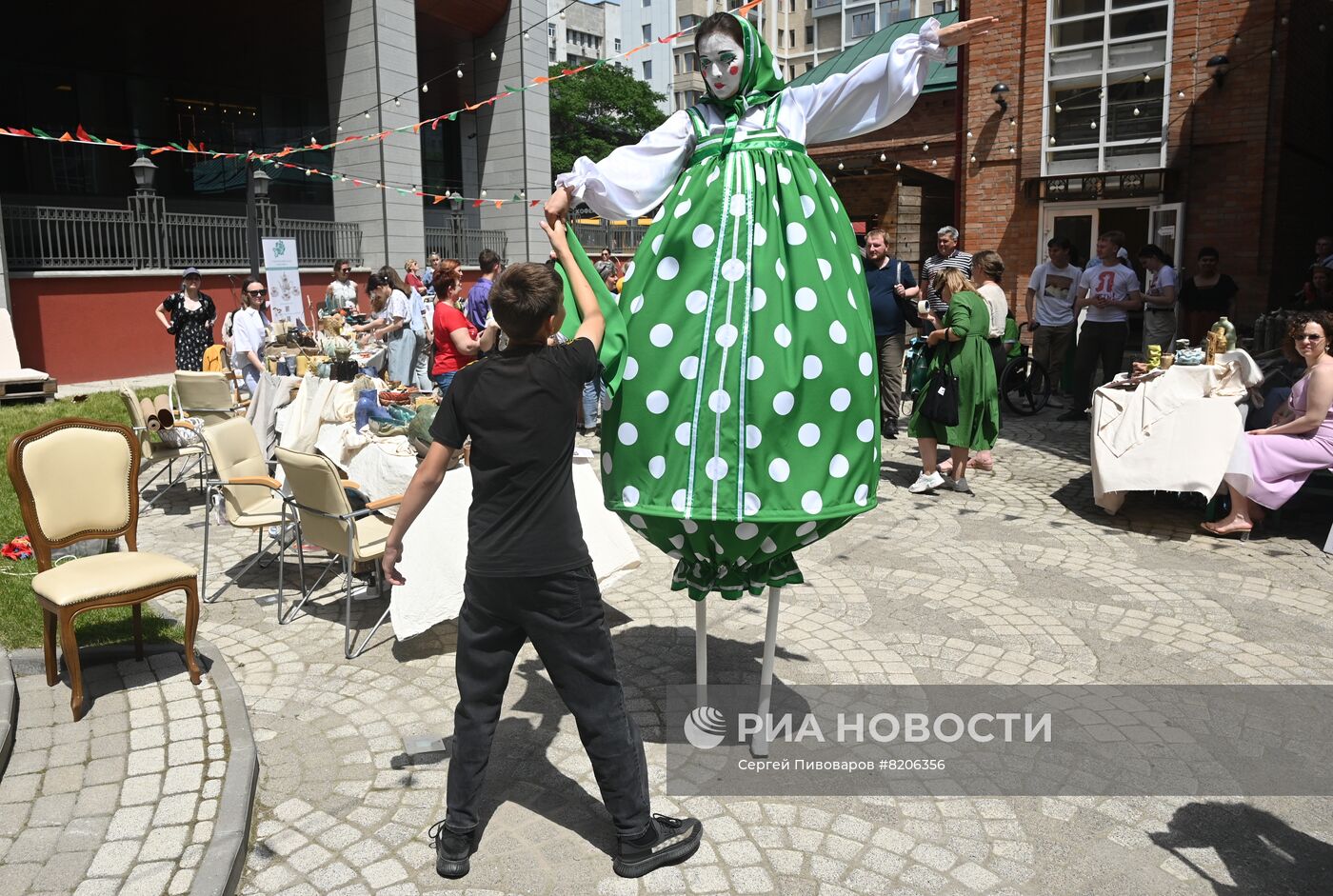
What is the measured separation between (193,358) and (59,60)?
56.7 ft

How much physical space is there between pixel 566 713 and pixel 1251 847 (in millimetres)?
2494

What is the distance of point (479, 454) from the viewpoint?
2975mm

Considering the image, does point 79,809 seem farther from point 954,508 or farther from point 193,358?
point 193,358

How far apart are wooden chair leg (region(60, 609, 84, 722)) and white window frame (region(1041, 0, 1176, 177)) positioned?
48.1 ft

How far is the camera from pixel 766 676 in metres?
3.66

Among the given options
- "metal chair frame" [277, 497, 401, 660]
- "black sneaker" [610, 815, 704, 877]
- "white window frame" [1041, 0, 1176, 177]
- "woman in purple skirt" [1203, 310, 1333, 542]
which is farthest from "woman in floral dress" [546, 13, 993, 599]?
"white window frame" [1041, 0, 1176, 177]

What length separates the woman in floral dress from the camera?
303 centimetres

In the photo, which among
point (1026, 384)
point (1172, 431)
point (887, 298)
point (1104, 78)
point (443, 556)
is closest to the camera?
point (443, 556)

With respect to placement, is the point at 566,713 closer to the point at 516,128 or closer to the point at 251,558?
the point at 251,558

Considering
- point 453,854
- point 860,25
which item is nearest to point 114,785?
point 453,854

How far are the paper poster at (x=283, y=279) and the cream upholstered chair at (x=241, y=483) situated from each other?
31.5ft

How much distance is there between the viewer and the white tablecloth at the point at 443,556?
4703 mm

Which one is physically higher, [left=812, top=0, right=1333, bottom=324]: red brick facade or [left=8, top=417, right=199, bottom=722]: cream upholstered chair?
[left=812, top=0, right=1333, bottom=324]: red brick facade

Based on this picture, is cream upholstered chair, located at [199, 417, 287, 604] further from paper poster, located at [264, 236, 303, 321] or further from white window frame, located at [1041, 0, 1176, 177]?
white window frame, located at [1041, 0, 1176, 177]
